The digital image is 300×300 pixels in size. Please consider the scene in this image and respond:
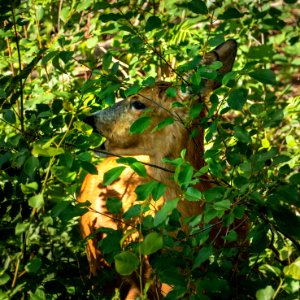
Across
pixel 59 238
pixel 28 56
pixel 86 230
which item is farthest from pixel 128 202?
pixel 28 56

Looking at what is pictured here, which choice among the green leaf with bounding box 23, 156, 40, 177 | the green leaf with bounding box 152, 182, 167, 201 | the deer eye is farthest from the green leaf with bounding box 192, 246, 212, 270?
the deer eye

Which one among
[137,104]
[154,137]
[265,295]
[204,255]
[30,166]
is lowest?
[154,137]

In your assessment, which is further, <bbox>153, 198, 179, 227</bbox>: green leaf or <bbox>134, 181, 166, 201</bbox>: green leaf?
<bbox>134, 181, 166, 201</bbox>: green leaf

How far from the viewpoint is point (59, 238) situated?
192 inches

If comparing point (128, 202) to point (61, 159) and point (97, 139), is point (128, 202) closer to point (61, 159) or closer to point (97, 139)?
point (97, 139)

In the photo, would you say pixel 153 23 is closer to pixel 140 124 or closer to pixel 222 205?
pixel 140 124

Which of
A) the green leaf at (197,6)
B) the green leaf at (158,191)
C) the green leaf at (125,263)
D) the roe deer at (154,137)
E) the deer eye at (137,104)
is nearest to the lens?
the green leaf at (125,263)

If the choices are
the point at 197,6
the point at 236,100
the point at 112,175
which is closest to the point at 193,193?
the point at 112,175

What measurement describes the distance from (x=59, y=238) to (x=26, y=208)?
65.4 inches

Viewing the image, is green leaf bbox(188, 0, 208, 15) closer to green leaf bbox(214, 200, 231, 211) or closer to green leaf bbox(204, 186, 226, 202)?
green leaf bbox(204, 186, 226, 202)

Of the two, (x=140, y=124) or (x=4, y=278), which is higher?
(x=140, y=124)

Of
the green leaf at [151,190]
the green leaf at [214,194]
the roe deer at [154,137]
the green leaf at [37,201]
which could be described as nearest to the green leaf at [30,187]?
the green leaf at [37,201]

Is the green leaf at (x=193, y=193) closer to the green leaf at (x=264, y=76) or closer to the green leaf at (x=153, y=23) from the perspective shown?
the green leaf at (x=264, y=76)

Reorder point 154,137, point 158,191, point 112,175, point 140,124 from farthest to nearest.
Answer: point 154,137
point 140,124
point 112,175
point 158,191
